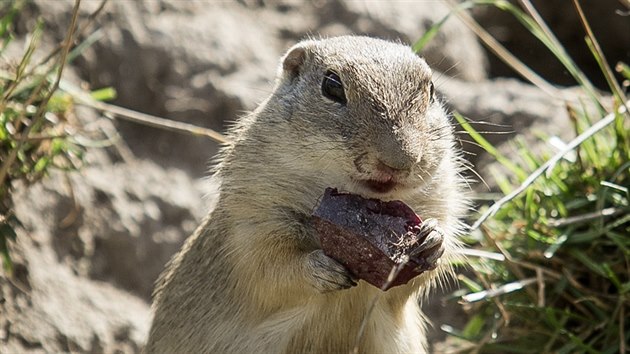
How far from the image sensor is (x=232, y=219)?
4578 millimetres

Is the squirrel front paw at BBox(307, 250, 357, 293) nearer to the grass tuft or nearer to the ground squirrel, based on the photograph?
the ground squirrel

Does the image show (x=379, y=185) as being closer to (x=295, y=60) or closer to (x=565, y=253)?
(x=295, y=60)

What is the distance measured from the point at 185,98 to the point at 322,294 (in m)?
2.86

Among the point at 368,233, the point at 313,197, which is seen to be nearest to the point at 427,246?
the point at 368,233

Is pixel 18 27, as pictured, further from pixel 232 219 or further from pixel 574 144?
pixel 574 144

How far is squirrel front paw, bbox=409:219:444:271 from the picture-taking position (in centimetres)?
387

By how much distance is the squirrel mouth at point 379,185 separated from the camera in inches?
156

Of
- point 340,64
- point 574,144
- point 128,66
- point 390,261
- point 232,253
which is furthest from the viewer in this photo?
point 128,66

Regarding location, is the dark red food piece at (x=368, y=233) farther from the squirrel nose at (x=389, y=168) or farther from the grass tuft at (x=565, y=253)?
the grass tuft at (x=565, y=253)

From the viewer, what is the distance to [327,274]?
4.00 meters

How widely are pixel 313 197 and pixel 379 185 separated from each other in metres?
0.39

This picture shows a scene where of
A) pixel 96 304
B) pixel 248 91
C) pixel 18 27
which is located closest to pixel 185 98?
pixel 248 91

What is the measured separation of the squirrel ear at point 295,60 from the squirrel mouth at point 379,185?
3.14 feet

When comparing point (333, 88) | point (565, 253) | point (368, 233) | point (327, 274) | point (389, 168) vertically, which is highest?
point (333, 88)
